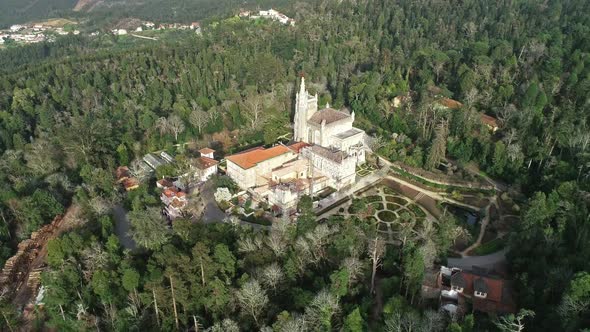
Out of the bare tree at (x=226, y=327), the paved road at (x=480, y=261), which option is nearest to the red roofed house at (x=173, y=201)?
the bare tree at (x=226, y=327)

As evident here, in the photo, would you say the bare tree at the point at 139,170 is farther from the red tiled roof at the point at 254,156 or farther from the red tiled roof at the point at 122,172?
the red tiled roof at the point at 254,156

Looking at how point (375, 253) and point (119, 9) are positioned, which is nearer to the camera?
point (375, 253)

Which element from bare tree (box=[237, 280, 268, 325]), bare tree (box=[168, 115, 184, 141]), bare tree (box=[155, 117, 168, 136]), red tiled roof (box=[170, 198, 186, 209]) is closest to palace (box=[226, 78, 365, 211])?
red tiled roof (box=[170, 198, 186, 209])

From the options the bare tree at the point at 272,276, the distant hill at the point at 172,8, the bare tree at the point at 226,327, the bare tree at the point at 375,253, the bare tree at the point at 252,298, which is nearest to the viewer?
the bare tree at the point at 226,327

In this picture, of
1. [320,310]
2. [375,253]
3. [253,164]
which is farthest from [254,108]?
[320,310]

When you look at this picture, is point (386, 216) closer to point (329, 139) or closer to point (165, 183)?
point (329, 139)

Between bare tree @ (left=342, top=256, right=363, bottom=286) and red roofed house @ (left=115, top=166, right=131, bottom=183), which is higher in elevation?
bare tree @ (left=342, top=256, right=363, bottom=286)

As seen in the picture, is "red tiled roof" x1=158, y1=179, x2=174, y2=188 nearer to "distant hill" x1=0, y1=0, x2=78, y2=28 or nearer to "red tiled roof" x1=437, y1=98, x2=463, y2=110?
"red tiled roof" x1=437, y1=98, x2=463, y2=110
